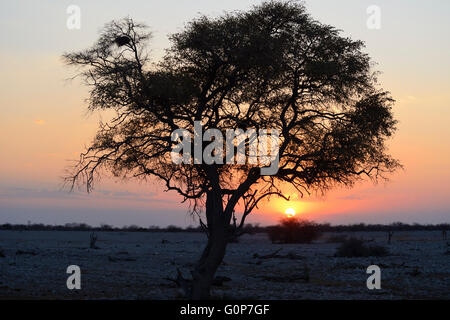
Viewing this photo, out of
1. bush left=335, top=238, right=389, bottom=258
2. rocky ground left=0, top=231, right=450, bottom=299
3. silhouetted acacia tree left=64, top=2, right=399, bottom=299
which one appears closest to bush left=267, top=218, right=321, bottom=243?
bush left=335, top=238, right=389, bottom=258

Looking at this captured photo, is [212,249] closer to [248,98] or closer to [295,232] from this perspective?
[248,98]

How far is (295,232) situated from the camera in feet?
262

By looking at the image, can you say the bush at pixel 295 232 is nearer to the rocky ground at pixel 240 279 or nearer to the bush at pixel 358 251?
the bush at pixel 358 251

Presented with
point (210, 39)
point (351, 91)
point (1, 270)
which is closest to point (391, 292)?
point (351, 91)

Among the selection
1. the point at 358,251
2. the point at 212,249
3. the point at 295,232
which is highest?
the point at 212,249

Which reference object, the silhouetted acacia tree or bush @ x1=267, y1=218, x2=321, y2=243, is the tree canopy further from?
bush @ x1=267, y1=218, x2=321, y2=243

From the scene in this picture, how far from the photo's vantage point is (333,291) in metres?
26.1

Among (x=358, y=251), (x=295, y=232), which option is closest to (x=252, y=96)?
(x=358, y=251)

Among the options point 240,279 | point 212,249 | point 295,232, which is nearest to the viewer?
point 212,249

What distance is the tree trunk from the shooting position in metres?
21.4

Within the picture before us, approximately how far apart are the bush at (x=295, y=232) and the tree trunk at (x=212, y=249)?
5685cm

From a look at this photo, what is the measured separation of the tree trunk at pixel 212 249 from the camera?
70.2 feet

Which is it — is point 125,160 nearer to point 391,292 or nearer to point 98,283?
point 98,283

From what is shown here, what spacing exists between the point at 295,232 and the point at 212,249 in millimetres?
58178
